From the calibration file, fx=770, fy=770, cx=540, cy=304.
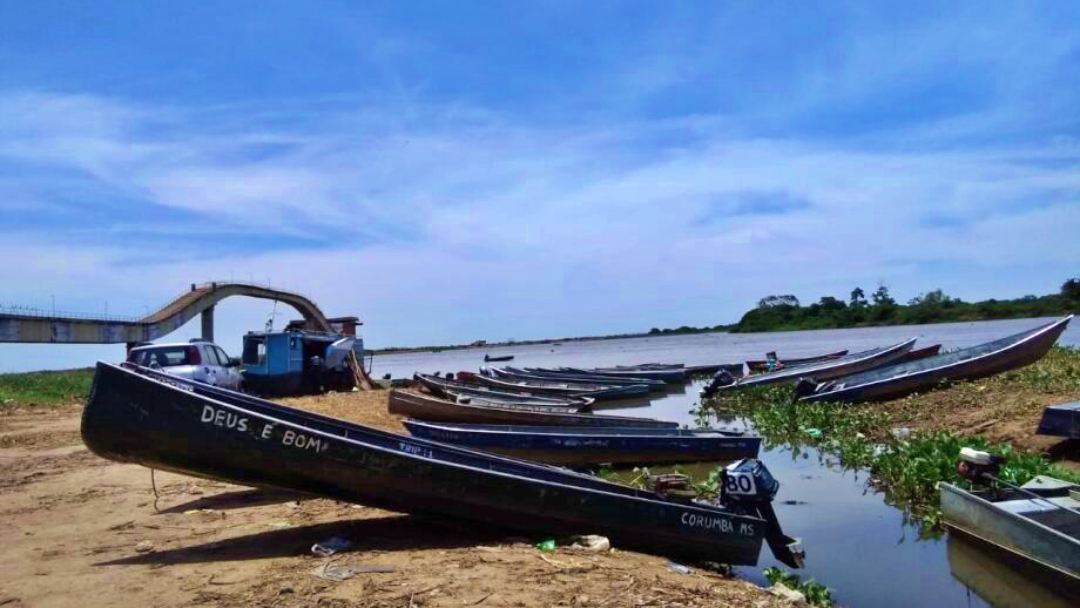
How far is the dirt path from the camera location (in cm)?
529

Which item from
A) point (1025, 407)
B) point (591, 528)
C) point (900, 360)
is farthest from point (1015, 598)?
point (900, 360)

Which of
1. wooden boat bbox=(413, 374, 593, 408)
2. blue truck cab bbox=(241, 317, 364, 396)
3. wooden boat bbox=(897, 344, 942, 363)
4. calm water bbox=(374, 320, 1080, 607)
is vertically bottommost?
calm water bbox=(374, 320, 1080, 607)

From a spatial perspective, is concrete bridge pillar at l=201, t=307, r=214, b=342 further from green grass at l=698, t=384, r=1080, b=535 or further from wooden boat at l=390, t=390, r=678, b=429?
green grass at l=698, t=384, r=1080, b=535

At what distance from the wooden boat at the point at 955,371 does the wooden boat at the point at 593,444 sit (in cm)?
876

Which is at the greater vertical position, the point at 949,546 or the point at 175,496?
the point at 175,496

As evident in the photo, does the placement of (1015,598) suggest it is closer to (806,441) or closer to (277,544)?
(277,544)

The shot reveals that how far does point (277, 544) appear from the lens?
264 inches

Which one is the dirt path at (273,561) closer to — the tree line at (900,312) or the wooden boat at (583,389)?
the wooden boat at (583,389)

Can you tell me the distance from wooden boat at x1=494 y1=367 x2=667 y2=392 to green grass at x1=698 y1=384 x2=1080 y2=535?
9398 mm

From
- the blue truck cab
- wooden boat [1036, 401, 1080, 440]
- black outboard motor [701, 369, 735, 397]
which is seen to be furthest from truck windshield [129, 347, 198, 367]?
wooden boat [1036, 401, 1080, 440]

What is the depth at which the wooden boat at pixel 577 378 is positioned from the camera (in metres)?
33.1

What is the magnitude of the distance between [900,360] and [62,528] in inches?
1048

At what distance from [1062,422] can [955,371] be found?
407 inches

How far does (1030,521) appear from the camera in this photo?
714 cm
